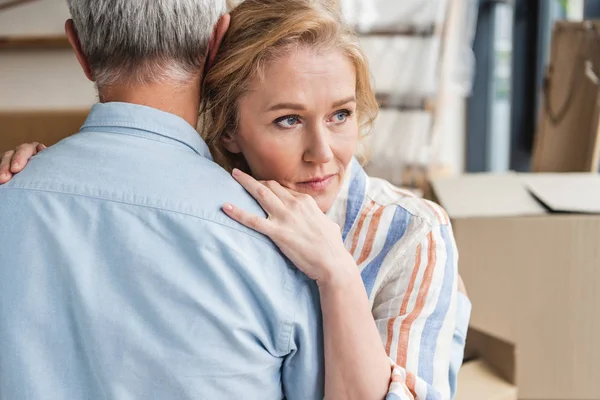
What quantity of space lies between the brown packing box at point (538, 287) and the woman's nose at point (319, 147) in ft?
1.59

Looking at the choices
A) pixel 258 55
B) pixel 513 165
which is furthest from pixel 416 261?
pixel 513 165

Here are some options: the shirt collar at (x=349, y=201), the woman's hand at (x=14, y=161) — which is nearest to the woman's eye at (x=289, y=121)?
the shirt collar at (x=349, y=201)

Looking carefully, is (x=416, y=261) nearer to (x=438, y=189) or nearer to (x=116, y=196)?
(x=116, y=196)

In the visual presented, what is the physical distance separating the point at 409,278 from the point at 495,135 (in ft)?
10.3

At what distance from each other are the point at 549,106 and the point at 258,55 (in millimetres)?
1196

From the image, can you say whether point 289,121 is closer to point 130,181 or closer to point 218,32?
point 218,32

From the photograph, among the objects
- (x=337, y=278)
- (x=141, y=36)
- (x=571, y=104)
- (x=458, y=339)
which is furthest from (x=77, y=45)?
(x=571, y=104)

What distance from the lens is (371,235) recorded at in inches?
41.6

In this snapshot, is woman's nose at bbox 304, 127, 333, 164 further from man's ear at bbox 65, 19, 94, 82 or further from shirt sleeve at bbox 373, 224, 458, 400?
man's ear at bbox 65, 19, 94, 82

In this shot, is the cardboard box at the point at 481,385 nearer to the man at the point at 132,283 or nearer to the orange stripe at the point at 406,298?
the orange stripe at the point at 406,298

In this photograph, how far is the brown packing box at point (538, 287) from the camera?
55.1 inches

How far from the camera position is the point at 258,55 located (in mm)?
1033

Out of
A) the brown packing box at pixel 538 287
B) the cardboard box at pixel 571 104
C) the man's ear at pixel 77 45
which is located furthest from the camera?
the cardboard box at pixel 571 104

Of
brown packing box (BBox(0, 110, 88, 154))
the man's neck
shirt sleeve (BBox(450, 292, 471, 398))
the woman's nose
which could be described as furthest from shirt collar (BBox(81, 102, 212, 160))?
brown packing box (BBox(0, 110, 88, 154))
